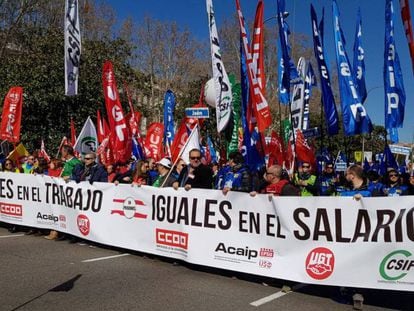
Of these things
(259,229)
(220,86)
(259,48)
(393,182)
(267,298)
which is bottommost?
(267,298)

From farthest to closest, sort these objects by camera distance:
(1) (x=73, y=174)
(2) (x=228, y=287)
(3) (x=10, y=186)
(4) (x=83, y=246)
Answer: (3) (x=10, y=186), (1) (x=73, y=174), (4) (x=83, y=246), (2) (x=228, y=287)

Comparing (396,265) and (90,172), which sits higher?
(90,172)

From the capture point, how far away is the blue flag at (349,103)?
7.69m

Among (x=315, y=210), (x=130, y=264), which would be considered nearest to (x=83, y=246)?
(x=130, y=264)

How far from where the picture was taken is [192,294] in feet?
18.5

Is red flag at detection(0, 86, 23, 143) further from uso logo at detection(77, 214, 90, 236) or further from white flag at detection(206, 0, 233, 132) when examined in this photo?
white flag at detection(206, 0, 233, 132)

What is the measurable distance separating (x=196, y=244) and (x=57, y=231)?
357cm

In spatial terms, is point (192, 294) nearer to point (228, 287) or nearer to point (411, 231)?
point (228, 287)

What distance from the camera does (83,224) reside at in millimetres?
8391

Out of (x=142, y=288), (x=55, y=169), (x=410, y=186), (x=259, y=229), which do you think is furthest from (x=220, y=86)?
(x=55, y=169)

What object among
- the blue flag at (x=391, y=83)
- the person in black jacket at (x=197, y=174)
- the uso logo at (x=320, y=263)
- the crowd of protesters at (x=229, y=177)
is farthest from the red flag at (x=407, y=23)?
the person in black jacket at (x=197, y=174)

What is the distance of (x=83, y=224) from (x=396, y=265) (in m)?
5.32

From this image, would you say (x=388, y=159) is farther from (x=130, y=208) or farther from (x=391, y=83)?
(x=130, y=208)

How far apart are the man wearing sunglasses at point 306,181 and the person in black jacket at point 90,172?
340 cm
